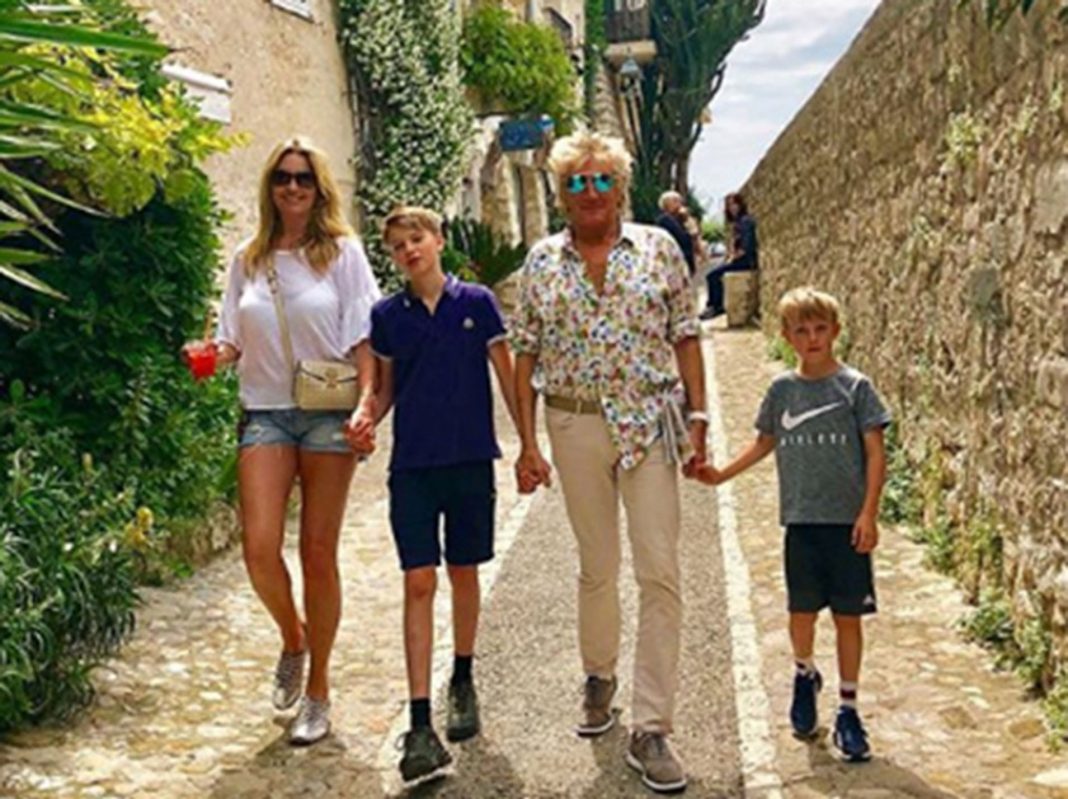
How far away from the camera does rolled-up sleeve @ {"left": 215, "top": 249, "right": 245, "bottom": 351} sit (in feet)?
13.5

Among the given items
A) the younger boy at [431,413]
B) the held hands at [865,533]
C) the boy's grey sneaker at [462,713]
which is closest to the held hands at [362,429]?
the younger boy at [431,413]

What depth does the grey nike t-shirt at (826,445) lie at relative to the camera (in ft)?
12.5

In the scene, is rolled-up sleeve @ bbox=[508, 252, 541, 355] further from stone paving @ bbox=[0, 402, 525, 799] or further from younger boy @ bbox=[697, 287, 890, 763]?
stone paving @ bbox=[0, 402, 525, 799]

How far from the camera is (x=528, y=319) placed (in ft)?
12.7

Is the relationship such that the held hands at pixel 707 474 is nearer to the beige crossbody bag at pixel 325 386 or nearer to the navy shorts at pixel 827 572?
the navy shorts at pixel 827 572

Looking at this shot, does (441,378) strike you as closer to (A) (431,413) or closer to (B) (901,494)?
(A) (431,413)

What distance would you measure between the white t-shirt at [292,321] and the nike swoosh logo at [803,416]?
1311mm

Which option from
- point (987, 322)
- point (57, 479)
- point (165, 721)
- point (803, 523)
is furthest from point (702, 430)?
point (57, 479)

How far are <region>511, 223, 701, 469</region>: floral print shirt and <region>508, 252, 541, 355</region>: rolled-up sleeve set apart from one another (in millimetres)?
16

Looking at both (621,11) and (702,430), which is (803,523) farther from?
(621,11)

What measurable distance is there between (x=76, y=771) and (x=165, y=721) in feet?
1.60

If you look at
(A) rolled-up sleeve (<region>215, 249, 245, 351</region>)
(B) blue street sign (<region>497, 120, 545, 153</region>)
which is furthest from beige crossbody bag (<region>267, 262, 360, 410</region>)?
(B) blue street sign (<region>497, 120, 545, 153</region>)

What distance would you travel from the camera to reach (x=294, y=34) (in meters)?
11.6

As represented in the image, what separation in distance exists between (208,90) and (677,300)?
A: 6226 millimetres
